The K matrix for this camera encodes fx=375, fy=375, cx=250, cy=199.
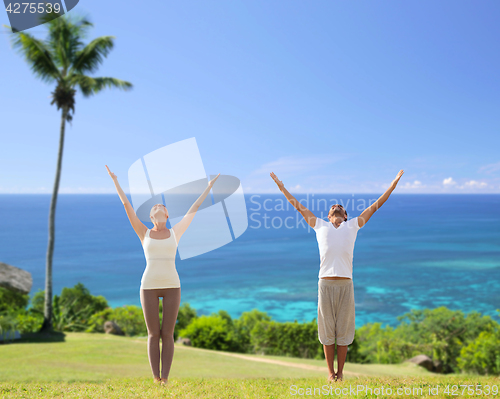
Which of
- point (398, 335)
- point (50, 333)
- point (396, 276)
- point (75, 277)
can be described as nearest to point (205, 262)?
point (75, 277)

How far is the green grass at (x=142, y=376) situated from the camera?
179 inches

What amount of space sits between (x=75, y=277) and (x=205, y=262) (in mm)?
28791

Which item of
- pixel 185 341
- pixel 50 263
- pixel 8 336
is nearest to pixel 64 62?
pixel 50 263

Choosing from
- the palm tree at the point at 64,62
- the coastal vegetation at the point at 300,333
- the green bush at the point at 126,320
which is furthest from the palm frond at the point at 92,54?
the green bush at the point at 126,320

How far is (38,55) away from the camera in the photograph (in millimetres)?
15836

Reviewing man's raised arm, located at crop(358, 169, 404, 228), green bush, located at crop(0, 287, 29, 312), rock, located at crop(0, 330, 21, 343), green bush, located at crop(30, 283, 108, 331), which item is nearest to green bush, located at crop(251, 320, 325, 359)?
green bush, located at crop(30, 283, 108, 331)

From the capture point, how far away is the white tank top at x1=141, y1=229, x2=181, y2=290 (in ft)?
14.7

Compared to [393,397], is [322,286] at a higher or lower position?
higher

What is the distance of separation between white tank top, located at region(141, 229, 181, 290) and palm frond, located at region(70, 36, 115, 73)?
15.2 metres

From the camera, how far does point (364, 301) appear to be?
53.4 metres

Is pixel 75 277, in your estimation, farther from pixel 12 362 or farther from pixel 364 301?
pixel 12 362

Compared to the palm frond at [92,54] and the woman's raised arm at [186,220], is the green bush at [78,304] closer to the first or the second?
the palm frond at [92,54]

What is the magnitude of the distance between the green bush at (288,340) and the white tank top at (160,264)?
1600 cm

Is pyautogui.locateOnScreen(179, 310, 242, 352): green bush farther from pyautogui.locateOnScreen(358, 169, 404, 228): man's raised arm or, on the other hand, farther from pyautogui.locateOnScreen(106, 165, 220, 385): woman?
pyautogui.locateOnScreen(358, 169, 404, 228): man's raised arm
